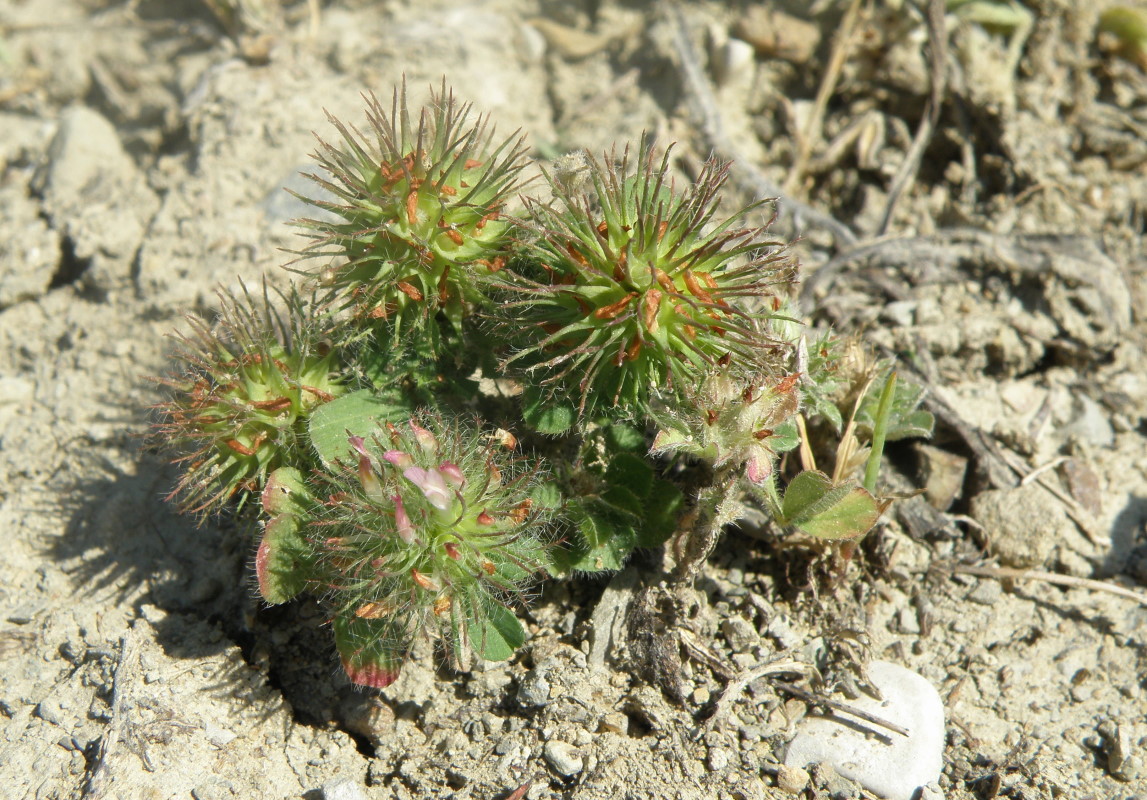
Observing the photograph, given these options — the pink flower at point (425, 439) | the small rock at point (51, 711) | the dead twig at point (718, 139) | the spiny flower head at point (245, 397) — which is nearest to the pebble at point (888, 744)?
the pink flower at point (425, 439)

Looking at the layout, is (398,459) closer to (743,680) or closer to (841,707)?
(743,680)

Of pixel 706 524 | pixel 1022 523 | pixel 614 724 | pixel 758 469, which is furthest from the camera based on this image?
pixel 1022 523

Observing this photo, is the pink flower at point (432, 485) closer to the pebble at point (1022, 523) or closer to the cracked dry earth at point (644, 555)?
the cracked dry earth at point (644, 555)

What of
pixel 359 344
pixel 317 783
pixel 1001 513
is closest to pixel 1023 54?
pixel 1001 513

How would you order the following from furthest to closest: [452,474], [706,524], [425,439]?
1. [706,524]
2. [425,439]
3. [452,474]

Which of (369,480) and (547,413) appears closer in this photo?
(369,480)

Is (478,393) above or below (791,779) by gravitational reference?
above

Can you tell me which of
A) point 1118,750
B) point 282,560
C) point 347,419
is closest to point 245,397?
point 347,419
